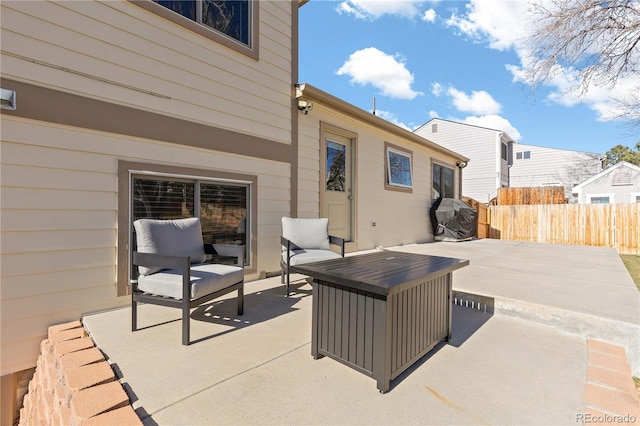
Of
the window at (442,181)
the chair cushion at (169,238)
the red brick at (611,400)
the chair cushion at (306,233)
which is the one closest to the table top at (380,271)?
the red brick at (611,400)

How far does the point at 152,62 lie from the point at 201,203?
5.49 ft

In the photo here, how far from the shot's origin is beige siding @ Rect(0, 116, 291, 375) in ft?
7.98

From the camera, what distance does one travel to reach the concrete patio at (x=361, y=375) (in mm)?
1515

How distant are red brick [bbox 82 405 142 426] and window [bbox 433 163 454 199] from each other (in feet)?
30.2

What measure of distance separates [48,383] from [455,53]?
43.5ft

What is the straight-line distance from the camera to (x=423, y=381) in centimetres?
180

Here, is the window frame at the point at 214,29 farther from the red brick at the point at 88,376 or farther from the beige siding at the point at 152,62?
the red brick at the point at 88,376

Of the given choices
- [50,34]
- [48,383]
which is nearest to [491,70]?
[50,34]

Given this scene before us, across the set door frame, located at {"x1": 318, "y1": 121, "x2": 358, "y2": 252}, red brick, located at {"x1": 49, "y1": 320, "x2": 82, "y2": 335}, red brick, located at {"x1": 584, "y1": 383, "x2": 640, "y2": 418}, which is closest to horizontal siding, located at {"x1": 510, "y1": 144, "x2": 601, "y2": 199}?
door frame, located at {"x1": 318, "y1": 121, "x2": 358, "y2": 252}

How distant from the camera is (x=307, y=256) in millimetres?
3590

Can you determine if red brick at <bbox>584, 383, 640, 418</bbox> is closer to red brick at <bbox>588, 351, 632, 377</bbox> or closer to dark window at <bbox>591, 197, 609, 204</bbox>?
red brick at <bbox>588, 351, 632, 377</bbox>

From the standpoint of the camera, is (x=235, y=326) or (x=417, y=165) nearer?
(x=235, y=326)

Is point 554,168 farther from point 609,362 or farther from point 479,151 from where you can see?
point 609,362

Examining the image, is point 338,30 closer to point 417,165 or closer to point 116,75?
→ point 417,165
